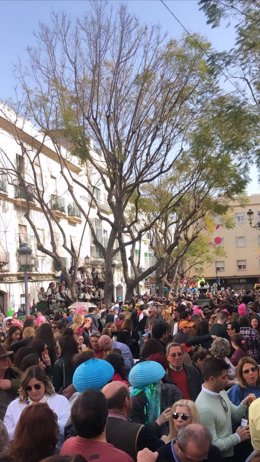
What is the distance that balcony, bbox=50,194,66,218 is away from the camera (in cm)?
2899

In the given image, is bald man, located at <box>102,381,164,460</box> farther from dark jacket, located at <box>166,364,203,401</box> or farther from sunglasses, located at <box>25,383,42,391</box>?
dark jacket, located at <box>166,364,203,401</box>

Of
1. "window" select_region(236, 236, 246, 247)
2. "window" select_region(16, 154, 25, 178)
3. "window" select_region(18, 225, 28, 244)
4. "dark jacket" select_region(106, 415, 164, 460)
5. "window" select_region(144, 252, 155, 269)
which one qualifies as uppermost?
"window" select_region(16, 154, 25, 178)

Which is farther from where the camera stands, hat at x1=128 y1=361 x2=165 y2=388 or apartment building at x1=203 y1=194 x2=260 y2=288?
apartment building at x1=203 y1=194 x2=260 y2=288

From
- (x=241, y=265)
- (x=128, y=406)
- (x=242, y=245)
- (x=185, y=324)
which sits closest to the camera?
(x=128, y=406)

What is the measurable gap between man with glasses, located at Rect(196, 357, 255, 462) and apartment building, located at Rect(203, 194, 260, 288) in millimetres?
61353

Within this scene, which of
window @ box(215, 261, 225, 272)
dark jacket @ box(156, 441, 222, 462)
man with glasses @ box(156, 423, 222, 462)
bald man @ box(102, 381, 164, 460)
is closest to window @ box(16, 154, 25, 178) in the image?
bald man @ box(102, 381, 164, 460)

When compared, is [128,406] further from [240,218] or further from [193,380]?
[240,218]

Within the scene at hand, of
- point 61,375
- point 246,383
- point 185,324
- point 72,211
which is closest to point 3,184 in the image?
point 72,211

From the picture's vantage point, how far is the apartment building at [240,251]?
215 ft

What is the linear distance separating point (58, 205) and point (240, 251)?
41.2m

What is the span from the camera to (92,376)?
432cm

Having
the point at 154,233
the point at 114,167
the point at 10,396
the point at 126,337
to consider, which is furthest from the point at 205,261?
the point at 10,396

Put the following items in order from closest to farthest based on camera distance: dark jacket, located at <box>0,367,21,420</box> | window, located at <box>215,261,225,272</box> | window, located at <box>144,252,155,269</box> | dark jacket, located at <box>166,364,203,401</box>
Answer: dark jacket, located at <box>0,367,21,420</box> < dark jacket, located at <box>166,364,203,401</box> < window, located at <box>144,252,155,269</box> < window, located at <box>215,261,225,272</box>

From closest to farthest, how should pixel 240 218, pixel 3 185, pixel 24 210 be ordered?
pixel 3 185 < pixel 24 210 < pixel 240 218
